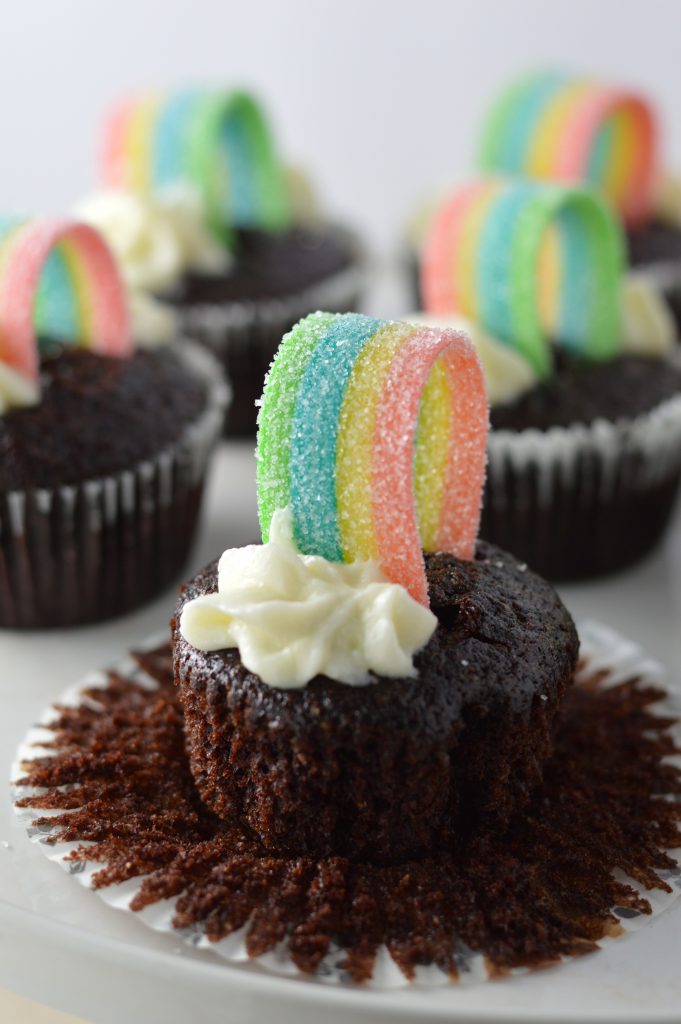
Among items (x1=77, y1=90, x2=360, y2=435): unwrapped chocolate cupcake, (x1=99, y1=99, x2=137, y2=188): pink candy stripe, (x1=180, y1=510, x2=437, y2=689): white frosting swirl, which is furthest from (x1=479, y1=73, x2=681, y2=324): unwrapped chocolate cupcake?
(x1=180, y1=510, x2=437, y2=689): white frosting swirl

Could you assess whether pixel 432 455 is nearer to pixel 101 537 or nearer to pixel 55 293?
pixel 101 537

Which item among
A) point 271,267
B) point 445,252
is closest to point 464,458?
point 445,252

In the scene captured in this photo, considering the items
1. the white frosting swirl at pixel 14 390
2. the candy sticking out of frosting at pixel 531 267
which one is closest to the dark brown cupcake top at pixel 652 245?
the candy sticking out of frosting at pixel 531 267

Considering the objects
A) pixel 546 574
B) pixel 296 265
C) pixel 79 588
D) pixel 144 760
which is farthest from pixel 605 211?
pixel 144 760

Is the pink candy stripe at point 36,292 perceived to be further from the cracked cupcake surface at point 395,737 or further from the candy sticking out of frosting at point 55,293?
the cracked cupcake surface at point 395,737

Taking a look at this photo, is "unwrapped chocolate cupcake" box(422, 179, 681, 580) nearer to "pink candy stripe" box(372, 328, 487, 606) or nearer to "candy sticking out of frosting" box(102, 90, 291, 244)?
"pink candy stripe" box(372, 328, 487, 606)
